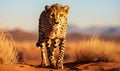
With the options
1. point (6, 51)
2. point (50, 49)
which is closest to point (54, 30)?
point (50, 49)

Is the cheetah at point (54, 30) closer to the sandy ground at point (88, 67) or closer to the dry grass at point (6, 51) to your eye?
the sandy ground at point (88, 67)

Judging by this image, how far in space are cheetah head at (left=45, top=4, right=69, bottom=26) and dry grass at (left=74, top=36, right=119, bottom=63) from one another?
1.16 metres

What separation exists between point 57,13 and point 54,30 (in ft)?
1.49

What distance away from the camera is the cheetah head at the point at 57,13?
1254cm

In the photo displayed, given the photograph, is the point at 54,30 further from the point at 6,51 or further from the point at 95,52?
the point at 6,51

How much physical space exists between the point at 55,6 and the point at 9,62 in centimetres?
196

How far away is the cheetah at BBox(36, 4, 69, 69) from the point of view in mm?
12609

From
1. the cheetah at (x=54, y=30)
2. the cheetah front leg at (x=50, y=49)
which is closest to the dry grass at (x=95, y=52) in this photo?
the cheetah at (x=54, y=30)

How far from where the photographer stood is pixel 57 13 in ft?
41.3

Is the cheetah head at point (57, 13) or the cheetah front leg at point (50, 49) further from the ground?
the cheetah head at point (57, 13)

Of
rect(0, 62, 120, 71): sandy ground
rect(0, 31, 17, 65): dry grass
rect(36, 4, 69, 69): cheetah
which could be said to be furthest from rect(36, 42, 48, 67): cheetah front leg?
rect(0, 31, 17, 65): dry grass

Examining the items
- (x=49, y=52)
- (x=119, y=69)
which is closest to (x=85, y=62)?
(x=49, y=52)

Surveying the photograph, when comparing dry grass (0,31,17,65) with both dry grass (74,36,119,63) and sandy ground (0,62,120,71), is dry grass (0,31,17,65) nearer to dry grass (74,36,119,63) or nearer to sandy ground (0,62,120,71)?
sandy ground (0,62,120,71)

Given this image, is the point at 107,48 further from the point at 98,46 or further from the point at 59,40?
the point at 59,40
